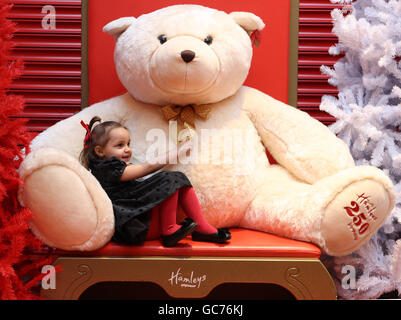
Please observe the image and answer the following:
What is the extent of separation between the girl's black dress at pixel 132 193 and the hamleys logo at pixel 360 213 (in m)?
0.55

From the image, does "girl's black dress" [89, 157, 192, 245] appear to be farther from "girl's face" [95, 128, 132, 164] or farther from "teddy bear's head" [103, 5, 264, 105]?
"teddy bear's head" [103, 5, 264, 105]

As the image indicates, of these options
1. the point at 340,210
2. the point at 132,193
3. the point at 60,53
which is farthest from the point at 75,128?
the point at 340,210

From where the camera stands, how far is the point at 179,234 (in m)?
1.39

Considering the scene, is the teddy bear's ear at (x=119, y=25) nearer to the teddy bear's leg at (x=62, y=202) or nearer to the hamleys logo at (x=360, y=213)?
the teddy bear's leg at (x=62, y=202)

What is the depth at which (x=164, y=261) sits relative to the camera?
1.39 metres

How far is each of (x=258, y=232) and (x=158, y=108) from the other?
0.63 m

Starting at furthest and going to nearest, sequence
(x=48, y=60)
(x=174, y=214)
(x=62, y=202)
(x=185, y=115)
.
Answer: (x=48, y=60)
(x=185, y=115)
(x=174, y=214)
(x=62, y=202)

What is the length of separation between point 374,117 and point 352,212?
485 mm

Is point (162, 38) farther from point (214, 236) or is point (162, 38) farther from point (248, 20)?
point (214, 236)

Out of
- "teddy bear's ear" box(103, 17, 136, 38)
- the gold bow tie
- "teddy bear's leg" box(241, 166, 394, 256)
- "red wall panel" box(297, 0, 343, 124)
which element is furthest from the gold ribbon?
"red wall panel" box(297, 0, 343, 124)

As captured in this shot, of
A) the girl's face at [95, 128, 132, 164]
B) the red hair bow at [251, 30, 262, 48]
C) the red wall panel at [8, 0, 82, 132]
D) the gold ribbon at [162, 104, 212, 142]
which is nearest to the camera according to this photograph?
the girl's face at [95, 128, 132, 164]

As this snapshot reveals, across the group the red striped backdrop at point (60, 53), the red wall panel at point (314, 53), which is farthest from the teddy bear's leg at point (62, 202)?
the red wall panel at point (314, 53)

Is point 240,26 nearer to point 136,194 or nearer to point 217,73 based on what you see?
point 217,73

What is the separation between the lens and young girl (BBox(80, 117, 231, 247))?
1.42m
